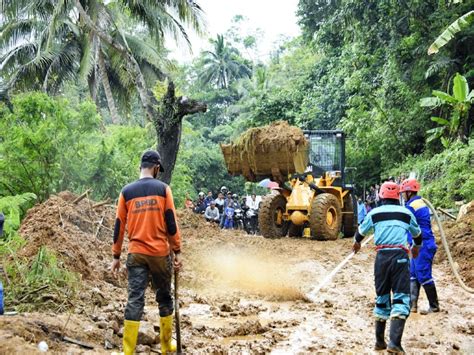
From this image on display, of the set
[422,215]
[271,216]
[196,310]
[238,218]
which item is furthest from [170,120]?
[238,218]

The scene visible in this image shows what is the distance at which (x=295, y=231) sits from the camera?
55.2 feet

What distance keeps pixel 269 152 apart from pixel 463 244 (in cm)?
533

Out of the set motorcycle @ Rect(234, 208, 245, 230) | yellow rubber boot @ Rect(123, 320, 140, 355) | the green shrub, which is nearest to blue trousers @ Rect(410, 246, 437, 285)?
yellow rubber boot @ Rect(123, 320, 140, 355)

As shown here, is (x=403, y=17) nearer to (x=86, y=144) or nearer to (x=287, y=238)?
(x=287, y=238)

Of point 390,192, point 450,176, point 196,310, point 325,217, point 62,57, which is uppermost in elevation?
point 62,57

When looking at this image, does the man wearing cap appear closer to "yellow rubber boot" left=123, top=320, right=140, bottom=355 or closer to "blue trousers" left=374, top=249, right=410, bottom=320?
"yellow rubber boot" left=123, top=320, right=140, bottom=355

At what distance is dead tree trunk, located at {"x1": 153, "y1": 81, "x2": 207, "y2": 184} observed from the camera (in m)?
10.7

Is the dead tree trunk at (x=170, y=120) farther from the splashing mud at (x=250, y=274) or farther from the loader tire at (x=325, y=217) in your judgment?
the loader tire at (x=325, y=217)

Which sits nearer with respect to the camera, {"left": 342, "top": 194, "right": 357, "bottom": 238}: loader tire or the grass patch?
the grass patch

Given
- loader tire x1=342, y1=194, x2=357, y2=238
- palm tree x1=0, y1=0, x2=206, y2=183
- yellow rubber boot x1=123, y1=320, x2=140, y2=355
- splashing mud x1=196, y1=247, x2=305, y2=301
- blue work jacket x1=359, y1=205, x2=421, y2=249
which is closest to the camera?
yellow rubber boot x1=123, y1=320, x2=140, y2=355

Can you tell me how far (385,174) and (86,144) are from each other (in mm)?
13312

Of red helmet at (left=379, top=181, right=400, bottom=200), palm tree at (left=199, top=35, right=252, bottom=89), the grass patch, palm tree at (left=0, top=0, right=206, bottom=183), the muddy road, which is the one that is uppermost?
palm tree at (left=199, top=35, right=252, bottom=89)

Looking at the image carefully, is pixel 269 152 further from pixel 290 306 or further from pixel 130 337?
pixel 130 337

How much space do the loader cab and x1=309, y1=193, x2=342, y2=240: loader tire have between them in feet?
3.93
